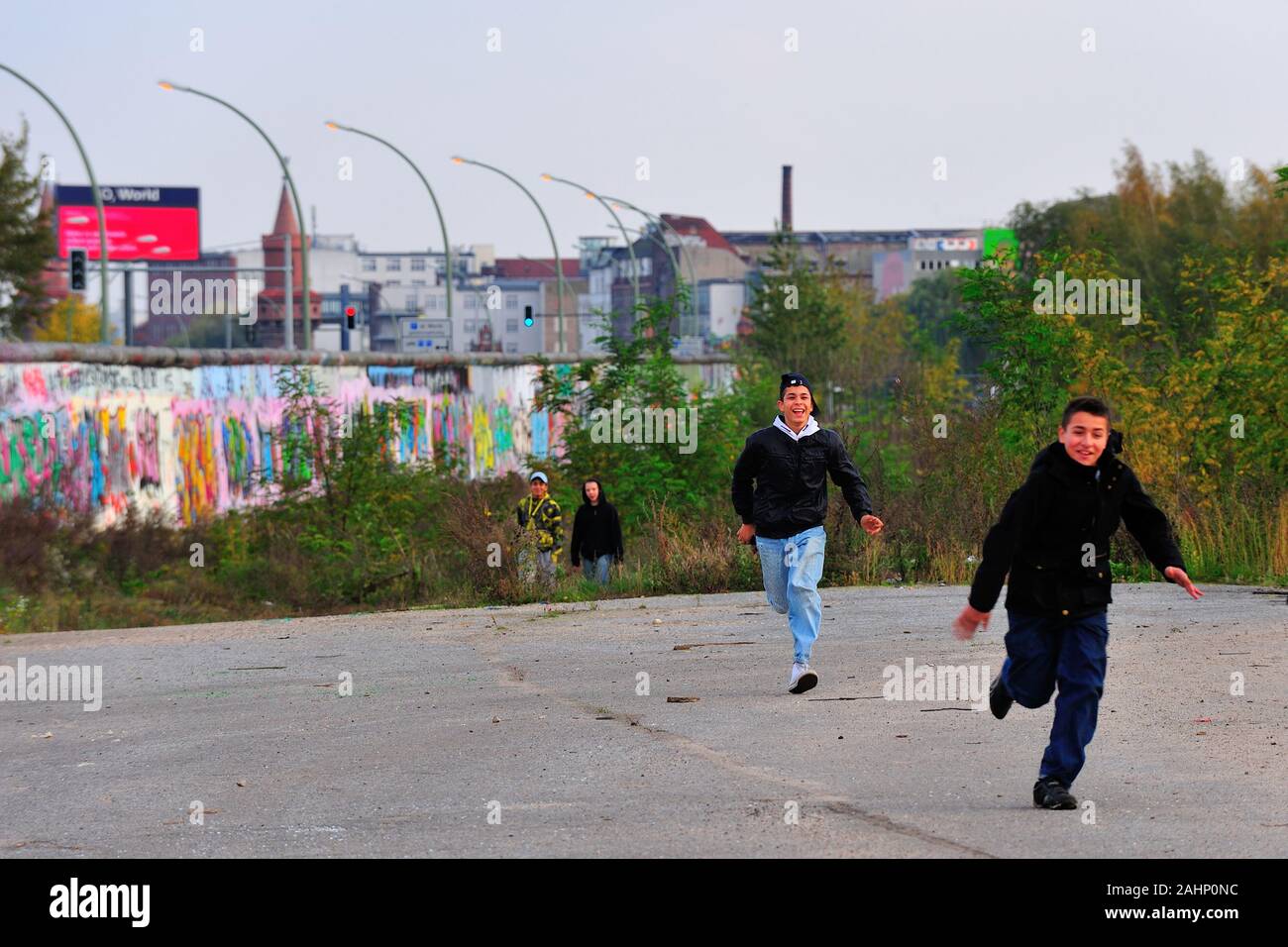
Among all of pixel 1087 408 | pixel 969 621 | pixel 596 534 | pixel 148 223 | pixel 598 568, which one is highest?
pixel 148 223

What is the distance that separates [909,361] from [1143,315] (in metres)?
37.8

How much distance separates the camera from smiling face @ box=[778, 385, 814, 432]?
457 inches

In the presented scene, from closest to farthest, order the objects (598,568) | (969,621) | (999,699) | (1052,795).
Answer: (1052,795) → (969,621) → (999,699) → (598,568)

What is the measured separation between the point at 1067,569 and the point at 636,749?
2550mm

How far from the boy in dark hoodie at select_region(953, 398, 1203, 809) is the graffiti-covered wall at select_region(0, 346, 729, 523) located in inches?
718

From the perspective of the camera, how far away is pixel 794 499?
1153cm

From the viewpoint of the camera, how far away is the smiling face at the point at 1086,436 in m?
7.86

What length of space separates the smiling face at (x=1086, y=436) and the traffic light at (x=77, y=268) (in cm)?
2647

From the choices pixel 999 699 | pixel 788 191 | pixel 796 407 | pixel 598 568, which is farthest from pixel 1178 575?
pixel 788 191

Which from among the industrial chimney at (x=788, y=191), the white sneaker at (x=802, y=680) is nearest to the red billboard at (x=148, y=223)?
the industrial chimney at (x=788, y=191)

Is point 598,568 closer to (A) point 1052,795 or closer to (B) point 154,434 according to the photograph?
(B) point 154,434

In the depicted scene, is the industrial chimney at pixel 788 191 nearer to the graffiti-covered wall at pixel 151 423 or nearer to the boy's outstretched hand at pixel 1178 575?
the graffiti-covered wall at pixel 151 423

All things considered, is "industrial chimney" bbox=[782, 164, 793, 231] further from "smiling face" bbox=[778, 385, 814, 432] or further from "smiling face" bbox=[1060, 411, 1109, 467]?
"smiling face" bbox=[1060, 411, 1109, 467]
